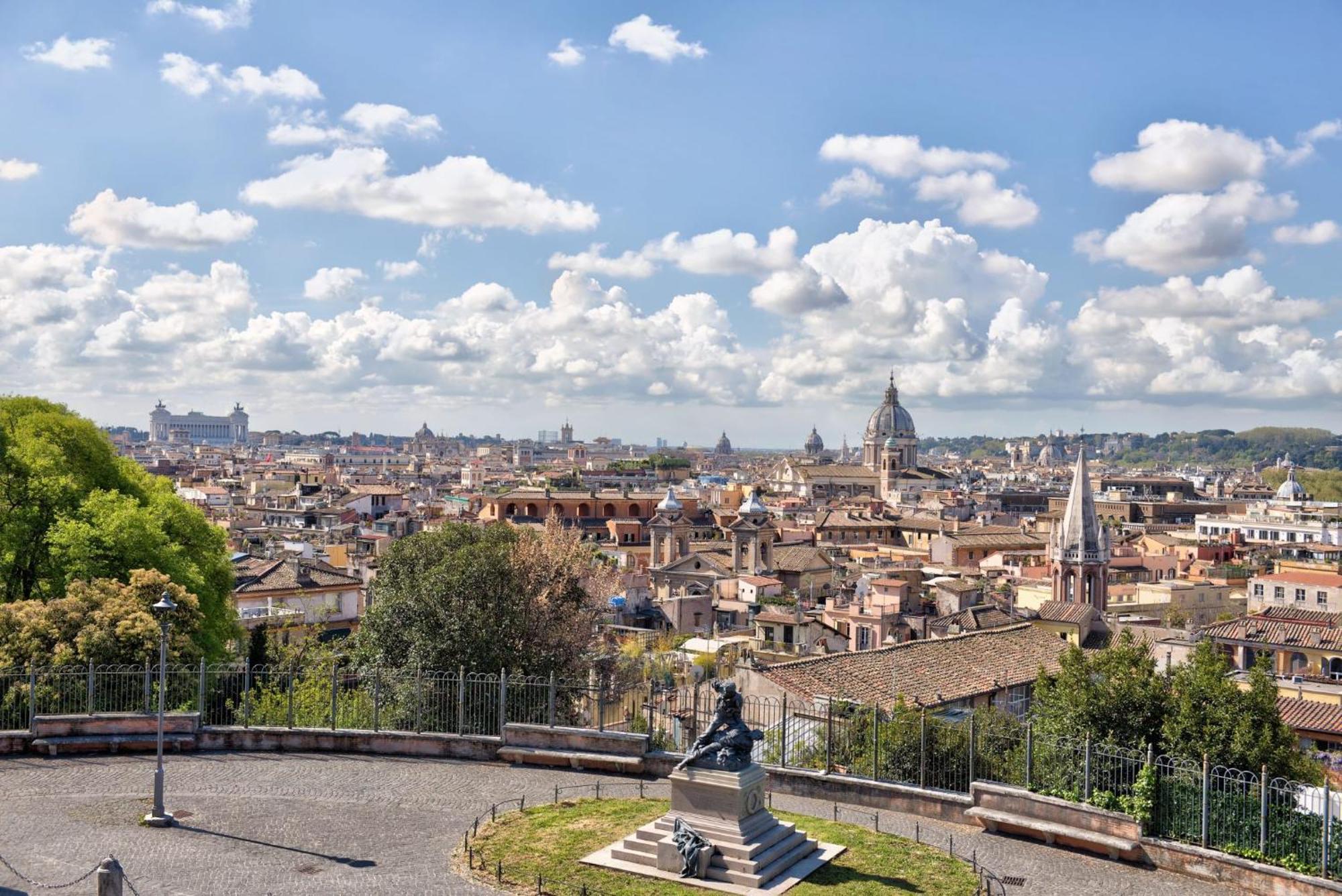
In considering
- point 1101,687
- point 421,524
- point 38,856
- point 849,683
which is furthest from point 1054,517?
point 38,856

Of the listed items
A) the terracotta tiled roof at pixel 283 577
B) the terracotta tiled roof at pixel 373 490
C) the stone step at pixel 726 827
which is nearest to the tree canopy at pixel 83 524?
the terracotta tiled roof at pixel 283 577

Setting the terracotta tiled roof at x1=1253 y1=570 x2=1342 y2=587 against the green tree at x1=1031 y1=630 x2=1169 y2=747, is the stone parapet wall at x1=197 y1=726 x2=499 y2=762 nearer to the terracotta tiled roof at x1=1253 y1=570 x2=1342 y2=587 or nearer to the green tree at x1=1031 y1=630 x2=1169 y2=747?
the green tree at x1=1031 y1=630 x2=1169 y2=747

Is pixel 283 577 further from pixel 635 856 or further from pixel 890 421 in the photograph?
pixel 890 421

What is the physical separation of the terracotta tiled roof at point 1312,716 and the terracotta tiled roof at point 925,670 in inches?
220

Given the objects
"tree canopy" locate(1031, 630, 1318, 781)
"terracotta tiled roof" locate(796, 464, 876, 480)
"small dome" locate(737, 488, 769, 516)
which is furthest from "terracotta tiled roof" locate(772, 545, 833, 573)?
"terracotta tiled roof" locate(796, 464, 876, 480)

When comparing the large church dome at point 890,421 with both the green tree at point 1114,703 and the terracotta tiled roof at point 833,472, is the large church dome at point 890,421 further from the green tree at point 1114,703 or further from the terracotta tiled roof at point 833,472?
the green tree at point 1114,703

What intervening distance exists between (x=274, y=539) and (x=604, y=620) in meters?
30.1

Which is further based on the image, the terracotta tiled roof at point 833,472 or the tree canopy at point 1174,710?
the terracotta tiled roof at point 833,472

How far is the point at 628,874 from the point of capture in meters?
13.1

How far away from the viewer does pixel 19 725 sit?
18203 millimetres

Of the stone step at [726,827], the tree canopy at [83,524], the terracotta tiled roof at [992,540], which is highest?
the tree canopy at [83,524]

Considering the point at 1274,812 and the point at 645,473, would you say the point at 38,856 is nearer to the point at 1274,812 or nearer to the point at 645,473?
the point at 1274,812

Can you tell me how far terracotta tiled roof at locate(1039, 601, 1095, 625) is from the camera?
4169 cm

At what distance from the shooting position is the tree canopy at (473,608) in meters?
23.7
